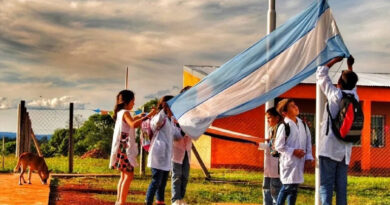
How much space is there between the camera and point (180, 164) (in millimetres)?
8602

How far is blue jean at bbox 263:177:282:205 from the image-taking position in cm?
796

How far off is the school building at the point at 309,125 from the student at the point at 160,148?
11496 mm

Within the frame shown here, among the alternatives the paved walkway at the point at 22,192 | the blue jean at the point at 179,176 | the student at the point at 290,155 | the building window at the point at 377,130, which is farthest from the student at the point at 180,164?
the building window at the point at 377,130

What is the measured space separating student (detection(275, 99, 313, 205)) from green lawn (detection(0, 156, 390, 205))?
423 centimetres

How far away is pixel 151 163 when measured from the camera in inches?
312

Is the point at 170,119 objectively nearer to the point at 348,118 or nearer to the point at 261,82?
the point at 261,82

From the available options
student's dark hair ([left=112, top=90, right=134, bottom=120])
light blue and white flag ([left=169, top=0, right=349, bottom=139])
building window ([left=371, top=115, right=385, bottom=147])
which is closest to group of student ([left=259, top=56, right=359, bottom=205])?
light blue and white flag ([left=169, top=0, right=349, bottom=139])

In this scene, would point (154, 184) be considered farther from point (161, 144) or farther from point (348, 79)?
point (348, 79)

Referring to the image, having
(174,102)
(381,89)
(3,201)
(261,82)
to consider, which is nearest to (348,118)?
(261,82)

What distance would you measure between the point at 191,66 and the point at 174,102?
54.2ft

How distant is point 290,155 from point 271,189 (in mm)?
886

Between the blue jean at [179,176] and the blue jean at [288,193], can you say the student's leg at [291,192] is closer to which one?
the blue jean at [288,193]

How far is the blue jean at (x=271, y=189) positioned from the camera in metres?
7.96

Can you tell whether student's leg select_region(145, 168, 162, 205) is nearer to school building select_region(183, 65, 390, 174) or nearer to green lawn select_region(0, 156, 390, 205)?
green lawn select_region(0, 156, 390, 205)
